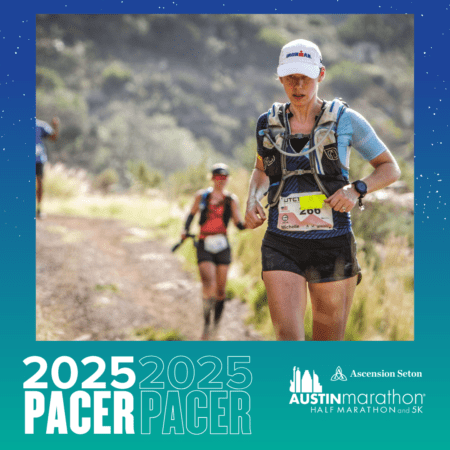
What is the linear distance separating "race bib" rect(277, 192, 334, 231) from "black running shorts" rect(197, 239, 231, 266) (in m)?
2.70

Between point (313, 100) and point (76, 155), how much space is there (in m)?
25.2

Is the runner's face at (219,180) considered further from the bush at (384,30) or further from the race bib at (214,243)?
the bush at (384,30)

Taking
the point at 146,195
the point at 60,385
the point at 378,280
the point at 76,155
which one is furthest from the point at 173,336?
the point at 76,155

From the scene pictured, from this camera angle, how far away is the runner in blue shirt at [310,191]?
2.19 metres

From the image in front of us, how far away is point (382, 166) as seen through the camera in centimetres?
225

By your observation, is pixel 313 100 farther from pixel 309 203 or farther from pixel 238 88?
pixel 238 88

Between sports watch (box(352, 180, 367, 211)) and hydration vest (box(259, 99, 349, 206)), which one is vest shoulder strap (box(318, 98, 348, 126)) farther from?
sports watch (box(352, 180, 367, 211))

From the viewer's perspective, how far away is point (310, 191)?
227cm

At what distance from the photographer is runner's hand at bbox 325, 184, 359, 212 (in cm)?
218

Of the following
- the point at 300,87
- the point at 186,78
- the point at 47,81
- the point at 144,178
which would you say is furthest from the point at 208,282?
the point at 186,78

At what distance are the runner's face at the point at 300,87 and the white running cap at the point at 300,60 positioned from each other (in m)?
0.03

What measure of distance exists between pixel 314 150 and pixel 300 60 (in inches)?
15.3

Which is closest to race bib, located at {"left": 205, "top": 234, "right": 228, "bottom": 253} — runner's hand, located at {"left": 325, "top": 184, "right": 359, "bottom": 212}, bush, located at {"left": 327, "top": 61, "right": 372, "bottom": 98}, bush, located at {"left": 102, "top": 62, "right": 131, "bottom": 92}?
runner's hand, located at {"left": 325, "top": 184, "right": 359, "bottom": 212}

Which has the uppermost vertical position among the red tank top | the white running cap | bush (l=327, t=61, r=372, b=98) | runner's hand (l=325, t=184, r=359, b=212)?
bush (l=327, t=61, r=372, b=98)
